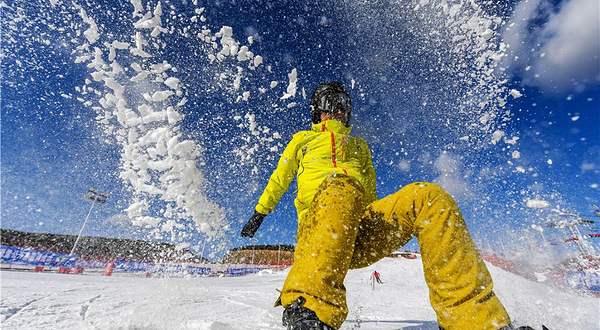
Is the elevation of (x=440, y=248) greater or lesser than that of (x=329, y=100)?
lesser

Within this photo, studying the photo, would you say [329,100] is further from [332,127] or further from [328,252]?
[328,252]

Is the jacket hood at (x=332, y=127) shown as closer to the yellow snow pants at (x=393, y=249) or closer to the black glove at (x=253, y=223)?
the yellow snow pants at (x=393, y=249)

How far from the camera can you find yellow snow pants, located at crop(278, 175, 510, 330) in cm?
104

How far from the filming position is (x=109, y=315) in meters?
2.04

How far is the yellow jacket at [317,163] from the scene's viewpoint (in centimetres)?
174

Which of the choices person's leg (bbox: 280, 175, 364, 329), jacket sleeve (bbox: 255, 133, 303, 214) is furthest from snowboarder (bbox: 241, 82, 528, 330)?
jacket sleeve (bbox: 255, 133, 303, 214)

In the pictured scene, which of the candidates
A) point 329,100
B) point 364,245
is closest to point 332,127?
point 329,100

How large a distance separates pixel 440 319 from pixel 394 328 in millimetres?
1449

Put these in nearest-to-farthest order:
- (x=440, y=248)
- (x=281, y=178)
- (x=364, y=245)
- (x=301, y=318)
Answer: (x=301, y=318) → (x=440, y=248) → (x=364, y=245) → (x=281, y=178)

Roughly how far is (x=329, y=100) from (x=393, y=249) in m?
1.33

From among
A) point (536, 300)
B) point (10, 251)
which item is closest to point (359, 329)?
point (536, 300)

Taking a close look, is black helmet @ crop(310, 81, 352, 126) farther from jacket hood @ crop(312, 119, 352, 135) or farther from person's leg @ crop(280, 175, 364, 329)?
person's leg @ crop(280, 175, 364, 329)

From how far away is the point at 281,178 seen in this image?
2.05 meters

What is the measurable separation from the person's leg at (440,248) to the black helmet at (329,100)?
3.42 feet
